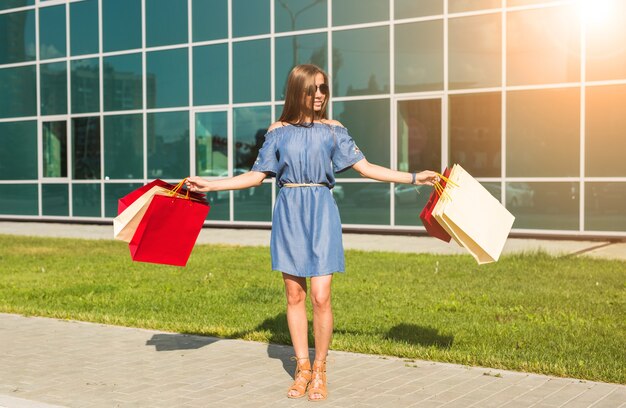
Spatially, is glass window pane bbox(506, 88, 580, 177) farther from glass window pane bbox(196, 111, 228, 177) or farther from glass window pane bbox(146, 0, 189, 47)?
glass window pane bbox(146, 0, 189, 47)

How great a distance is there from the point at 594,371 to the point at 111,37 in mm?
20398

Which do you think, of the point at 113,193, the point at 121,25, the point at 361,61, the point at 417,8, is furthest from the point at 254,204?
the point at 121,25

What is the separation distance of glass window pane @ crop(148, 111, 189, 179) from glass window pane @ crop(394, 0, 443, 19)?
609 cm

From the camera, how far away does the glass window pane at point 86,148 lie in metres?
24.6

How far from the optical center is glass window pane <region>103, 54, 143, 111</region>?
78.1 ft

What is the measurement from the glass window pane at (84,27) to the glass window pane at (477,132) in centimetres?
1030

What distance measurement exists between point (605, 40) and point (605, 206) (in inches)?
123

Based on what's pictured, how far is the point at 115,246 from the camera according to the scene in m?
16.8

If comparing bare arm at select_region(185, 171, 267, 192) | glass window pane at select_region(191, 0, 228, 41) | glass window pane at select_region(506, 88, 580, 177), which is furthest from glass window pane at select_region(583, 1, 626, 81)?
bare arm at select_region(185, 171, 267, 192)

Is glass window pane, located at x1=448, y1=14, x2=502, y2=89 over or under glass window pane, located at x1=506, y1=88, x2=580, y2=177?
over

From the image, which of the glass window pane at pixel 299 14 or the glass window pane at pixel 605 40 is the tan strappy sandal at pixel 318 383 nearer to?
the glass window pane at pixel 605 40

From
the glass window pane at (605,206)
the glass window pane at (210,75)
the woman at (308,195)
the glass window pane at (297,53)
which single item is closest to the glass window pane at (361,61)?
the glass window pane at (297,53)

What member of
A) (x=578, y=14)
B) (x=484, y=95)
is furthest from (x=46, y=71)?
(x=578, y=14)

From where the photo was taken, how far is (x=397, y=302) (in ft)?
30.9
